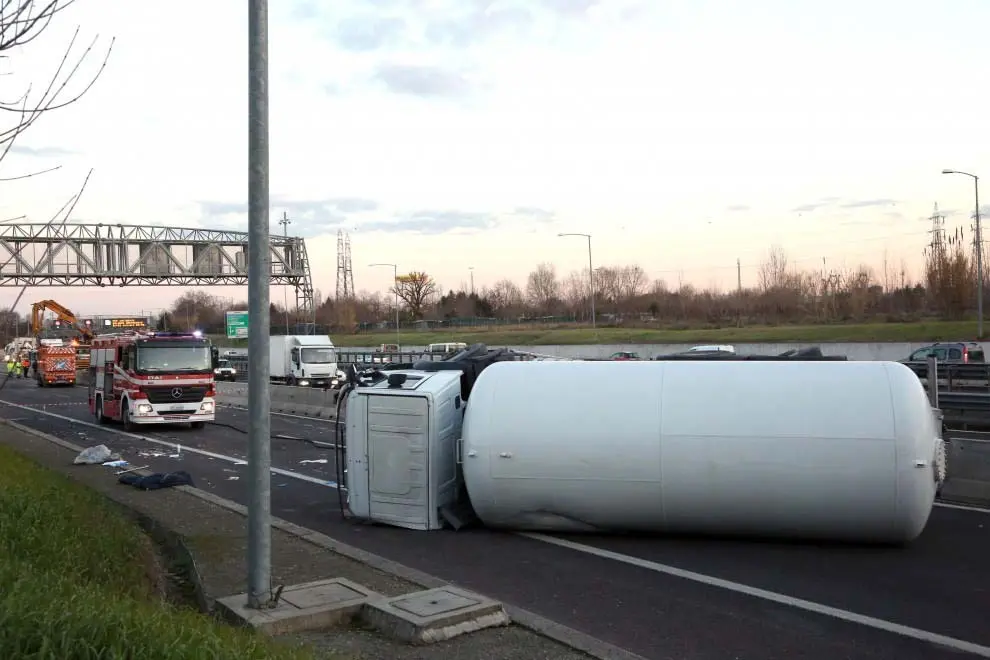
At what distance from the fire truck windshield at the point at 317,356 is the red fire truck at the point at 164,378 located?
67.3ft

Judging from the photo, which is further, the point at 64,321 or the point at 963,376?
the point at 64,321

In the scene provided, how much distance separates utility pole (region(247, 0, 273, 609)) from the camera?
261 inches

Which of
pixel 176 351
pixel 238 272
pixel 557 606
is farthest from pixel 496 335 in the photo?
pixel 557 606

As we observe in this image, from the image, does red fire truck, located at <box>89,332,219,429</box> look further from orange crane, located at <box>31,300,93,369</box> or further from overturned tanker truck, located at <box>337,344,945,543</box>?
orange crane, located at <box>31,300,93,369</box>

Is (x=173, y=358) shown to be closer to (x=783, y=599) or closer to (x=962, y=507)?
(x=962, y=507)

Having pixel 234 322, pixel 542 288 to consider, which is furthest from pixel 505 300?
pixel 234 322

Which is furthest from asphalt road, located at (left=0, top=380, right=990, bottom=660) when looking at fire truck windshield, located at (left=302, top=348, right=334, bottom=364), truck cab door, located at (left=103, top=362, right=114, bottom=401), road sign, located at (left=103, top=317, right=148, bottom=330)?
road sign, located at (left=103, top=317, right=148, bottom=330)

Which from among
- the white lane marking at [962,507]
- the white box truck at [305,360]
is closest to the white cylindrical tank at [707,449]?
the white lane marking at [962,507]

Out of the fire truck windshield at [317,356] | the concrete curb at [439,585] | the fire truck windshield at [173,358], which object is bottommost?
the concrete curb at [439,585]

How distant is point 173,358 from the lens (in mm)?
24312

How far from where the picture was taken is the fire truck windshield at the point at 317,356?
1810 inches

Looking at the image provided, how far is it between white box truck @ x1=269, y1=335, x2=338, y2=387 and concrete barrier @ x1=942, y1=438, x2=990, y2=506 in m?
35.7

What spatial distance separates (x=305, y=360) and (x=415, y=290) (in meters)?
85.2

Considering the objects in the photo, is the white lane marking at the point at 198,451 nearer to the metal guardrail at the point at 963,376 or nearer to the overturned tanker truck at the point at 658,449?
the overturned tanker truck at the point at 658,449
